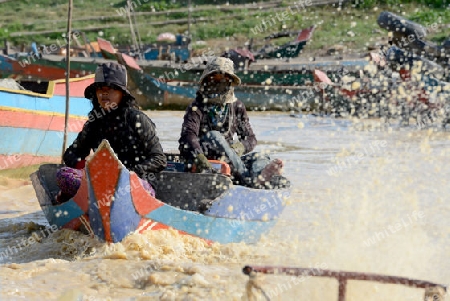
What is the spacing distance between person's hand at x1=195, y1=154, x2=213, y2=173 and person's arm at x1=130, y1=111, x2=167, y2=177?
401 mm

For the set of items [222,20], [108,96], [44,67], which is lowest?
[222,20]

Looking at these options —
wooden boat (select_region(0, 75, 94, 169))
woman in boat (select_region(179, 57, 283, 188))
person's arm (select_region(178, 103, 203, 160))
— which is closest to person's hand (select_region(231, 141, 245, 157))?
woman in boat (select_region(179, 57, 283, 188))

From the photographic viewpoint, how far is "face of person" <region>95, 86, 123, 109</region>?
20.2 feet

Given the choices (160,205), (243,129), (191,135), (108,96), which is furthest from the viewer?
(243,129)

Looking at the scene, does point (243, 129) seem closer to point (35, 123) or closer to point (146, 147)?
point (146, 147)

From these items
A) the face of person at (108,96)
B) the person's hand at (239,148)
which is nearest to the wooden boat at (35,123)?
the person's hand at (239,148)

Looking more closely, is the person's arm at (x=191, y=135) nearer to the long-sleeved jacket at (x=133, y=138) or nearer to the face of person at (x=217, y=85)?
the face of person at (x=217, y=85)

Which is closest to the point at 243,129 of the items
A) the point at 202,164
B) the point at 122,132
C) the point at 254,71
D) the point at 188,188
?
the point at 202,164

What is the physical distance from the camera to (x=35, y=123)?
1150 cm

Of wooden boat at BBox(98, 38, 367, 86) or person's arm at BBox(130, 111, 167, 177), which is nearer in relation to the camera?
person's arm at BBox(130, 111, 167, 177)

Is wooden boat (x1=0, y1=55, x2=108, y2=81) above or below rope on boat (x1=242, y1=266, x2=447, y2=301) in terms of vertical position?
below

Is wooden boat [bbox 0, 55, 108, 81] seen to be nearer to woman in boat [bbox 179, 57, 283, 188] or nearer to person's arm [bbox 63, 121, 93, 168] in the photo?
woman in boat [bbox 179, 57, 283, 188]

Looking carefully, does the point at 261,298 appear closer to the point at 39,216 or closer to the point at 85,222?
the point at 85,222

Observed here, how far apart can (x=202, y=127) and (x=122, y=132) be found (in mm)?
1163
